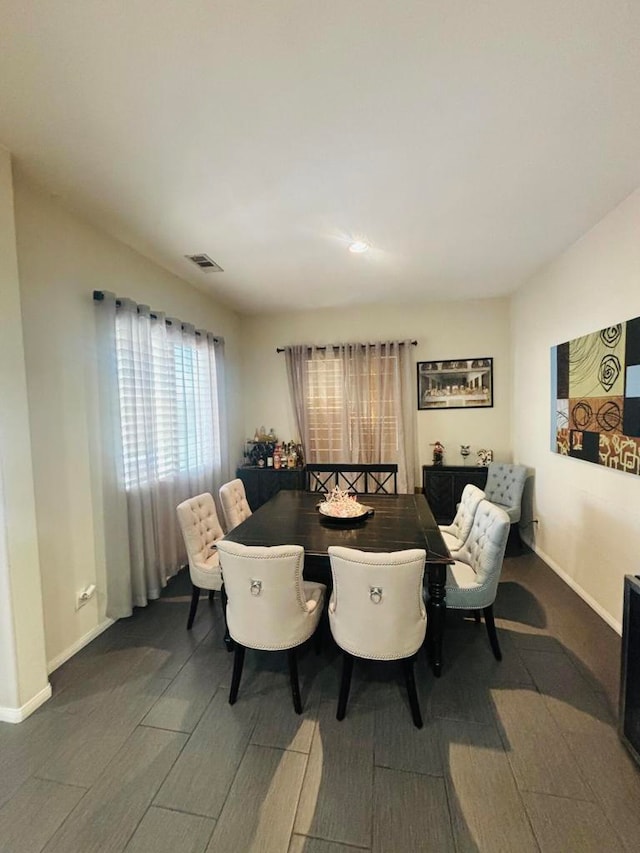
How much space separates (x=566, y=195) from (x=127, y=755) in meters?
3.75

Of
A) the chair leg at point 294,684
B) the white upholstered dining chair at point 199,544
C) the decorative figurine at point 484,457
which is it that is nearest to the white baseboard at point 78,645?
the white upholstered dining chair at point 199,544

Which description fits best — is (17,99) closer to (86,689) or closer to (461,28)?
(461,28)

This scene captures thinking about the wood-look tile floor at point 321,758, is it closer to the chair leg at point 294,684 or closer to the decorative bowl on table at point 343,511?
the chair leg at point 294,684

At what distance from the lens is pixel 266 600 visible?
1.72m

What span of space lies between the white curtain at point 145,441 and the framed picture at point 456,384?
8.89 feet

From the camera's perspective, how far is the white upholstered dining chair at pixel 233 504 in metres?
2.81

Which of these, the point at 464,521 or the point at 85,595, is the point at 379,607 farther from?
the point at 85,595

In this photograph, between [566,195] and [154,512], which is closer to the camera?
[566,195]

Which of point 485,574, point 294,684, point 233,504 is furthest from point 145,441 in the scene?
point 485,574

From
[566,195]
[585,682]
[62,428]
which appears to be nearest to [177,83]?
[62,428]

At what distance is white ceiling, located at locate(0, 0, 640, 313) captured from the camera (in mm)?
1162

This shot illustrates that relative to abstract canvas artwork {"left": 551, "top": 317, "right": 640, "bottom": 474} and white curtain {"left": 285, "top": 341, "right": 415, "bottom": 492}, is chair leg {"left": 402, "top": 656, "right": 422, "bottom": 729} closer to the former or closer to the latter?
abstract canvas artwork {"left": 551, "top": 317, "right": 640, "bottom": 474}

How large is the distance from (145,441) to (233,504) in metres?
0.86

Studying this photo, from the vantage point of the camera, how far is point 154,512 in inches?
115
